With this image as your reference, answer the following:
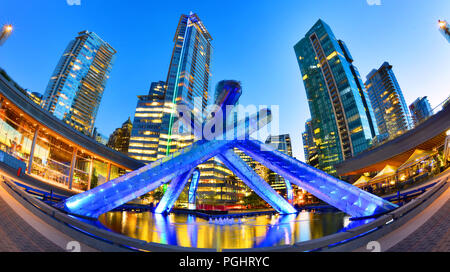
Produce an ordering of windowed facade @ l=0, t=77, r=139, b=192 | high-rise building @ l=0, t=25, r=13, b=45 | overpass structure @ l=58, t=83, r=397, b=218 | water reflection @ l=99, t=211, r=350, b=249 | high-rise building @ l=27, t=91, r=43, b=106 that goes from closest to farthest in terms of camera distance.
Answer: water reflection @ l=99, t=211, r=350, b=249 → overpass structure @ l=58, t=83, r=397, b=218 → high-rise building @ l=0, t=25, r=13, b=45 → windowed facade @ l=0, t=77, r=139, b=192 → high-rise building @ l=27, t=91, r=43, b=106

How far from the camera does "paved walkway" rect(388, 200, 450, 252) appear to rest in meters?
3.27

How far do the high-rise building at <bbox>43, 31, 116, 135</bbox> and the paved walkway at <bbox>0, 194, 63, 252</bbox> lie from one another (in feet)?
392

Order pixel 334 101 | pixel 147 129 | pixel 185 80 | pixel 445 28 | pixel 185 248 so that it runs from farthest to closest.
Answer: pixel 185 80
pixel 147 129
pixel 334 101
pixel 445 28
pixel 185 248

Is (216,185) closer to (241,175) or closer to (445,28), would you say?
(241,175)

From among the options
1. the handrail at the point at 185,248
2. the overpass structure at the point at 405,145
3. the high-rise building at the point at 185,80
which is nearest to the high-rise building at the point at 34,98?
the handrail at the point at 185,248

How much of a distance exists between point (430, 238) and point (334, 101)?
81.9 m

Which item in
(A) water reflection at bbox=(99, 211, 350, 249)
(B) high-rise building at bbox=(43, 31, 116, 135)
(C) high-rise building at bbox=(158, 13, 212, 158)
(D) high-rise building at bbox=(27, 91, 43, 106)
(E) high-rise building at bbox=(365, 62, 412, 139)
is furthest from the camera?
(E) high-rise building at bbox=(365, 62, 412, 139)

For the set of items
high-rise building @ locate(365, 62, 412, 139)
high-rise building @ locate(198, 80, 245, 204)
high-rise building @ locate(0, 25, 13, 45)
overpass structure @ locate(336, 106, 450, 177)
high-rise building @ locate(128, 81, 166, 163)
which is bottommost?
high-rise building @ locate(198, 80, 245, 204)

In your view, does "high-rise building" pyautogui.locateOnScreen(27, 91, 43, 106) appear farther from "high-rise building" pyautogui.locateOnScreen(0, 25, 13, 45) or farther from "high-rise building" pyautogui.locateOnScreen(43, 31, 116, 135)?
"high-rise building" pyautogui.locateOnScreen(0, 25, 13, 45)

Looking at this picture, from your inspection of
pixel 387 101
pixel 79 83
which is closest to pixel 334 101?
pixel 387 101

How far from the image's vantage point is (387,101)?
377 ft

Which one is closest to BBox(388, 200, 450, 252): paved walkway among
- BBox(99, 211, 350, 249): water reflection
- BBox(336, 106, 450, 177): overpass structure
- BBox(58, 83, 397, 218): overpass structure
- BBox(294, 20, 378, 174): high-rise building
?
BBox(99, 211, 350, 249): water reflection

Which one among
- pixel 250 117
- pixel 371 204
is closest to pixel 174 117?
pixel 250 117
